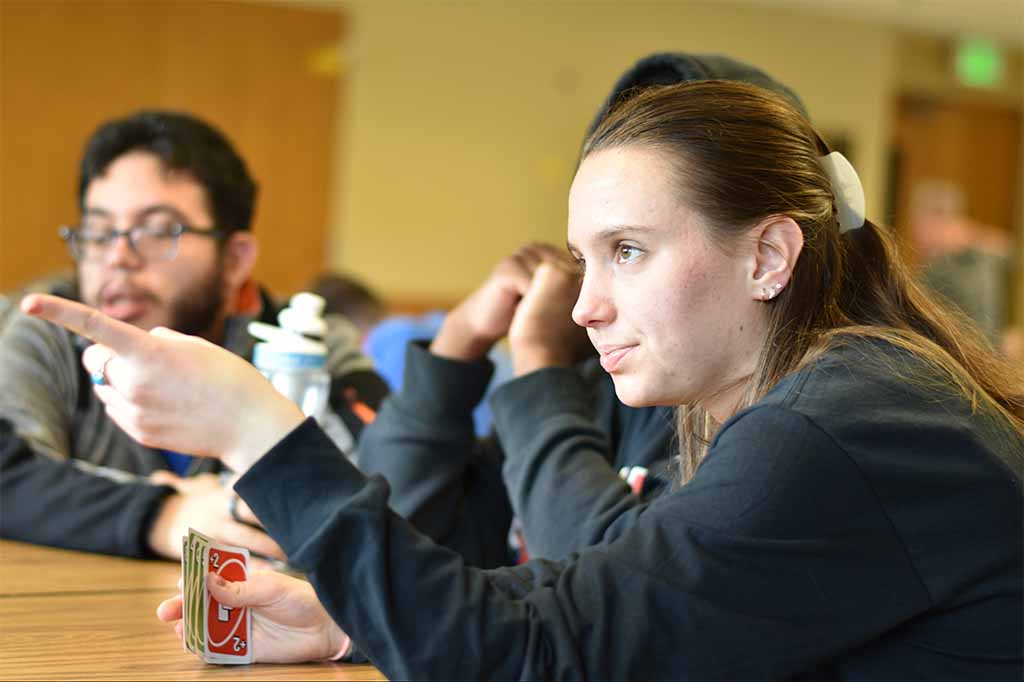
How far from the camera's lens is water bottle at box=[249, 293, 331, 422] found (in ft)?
4.71

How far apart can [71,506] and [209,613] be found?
652mm

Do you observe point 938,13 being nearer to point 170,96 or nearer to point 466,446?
point 170,96

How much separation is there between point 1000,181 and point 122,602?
26.5ft

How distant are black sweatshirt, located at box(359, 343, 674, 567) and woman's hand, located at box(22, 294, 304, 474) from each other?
1.50ft

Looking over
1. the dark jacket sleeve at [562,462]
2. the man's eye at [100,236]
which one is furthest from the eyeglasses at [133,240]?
the dark jacket sleeve at [562,462]

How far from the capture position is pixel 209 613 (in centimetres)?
96

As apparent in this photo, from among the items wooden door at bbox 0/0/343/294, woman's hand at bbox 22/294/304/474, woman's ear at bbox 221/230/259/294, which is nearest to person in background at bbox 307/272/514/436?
woman's ear at bbox 221/230/259/294

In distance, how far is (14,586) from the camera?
122cm

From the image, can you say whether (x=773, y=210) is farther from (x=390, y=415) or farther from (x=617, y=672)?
(x=390, y=415)

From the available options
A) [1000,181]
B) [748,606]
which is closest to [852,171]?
[748,606]

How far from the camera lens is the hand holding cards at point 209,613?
94cm

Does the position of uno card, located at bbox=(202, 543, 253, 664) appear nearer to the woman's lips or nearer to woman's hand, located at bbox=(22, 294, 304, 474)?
woman's hand, located at bbox=(22, 294, 304, 474)

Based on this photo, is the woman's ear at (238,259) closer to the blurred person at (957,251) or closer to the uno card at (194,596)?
the uno card at (194,596)

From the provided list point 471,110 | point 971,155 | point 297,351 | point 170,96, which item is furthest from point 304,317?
point 971,155
